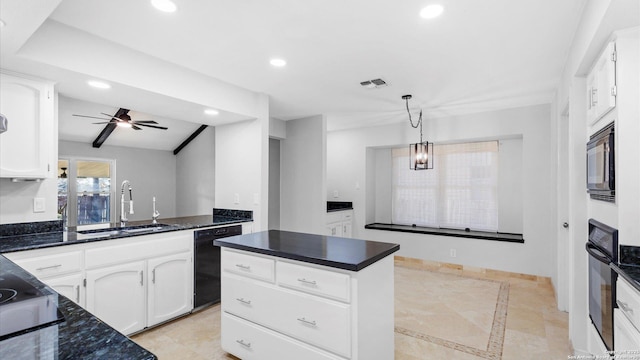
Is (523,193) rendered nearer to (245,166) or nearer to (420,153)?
(420,153)

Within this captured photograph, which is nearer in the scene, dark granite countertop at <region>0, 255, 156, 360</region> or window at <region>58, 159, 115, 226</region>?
dark granite countertop at <region>0, 255, 156, 360</region>

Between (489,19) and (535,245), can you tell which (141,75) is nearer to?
(489,19)

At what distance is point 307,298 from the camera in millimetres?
1884

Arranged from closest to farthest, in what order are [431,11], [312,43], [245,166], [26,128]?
[431,11] < [26,128] < [312,43] < [245,166]

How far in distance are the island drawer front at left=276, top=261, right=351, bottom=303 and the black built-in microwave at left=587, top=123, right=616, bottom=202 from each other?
4.92 ft

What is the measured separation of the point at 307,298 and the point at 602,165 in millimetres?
Answer: 1874

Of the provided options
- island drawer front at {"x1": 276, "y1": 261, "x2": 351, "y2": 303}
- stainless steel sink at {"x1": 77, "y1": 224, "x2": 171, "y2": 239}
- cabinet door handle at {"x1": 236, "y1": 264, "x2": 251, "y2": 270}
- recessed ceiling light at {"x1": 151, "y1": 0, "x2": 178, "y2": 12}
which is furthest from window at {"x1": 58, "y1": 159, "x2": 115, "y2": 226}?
island drawer front at {"x1": 276, "y1": 261, "x2": 351, "y2": 303}

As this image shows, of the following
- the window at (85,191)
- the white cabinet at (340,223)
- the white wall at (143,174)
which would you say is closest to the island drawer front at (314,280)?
the white cabinet at (340,223)

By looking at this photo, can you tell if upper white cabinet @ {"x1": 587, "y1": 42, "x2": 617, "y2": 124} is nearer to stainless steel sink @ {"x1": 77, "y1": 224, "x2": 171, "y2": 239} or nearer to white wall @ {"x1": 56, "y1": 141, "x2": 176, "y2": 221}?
stainless steel sink @ {"x1": 77, "y1": 224, "x2": 171, "y2": 239}

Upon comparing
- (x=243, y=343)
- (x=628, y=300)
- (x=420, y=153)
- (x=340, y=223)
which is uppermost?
(x=420, y=153)

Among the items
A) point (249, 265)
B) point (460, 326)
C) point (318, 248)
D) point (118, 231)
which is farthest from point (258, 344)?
point (460, 326)

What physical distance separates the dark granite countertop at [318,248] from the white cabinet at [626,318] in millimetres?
1084

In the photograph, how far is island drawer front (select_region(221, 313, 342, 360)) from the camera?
1889 mm

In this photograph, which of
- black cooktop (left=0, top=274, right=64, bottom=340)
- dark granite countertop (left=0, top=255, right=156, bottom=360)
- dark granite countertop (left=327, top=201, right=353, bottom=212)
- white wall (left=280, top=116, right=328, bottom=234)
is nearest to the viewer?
dark granite countertop (left=0, top=255, right=156, bottom=360)
